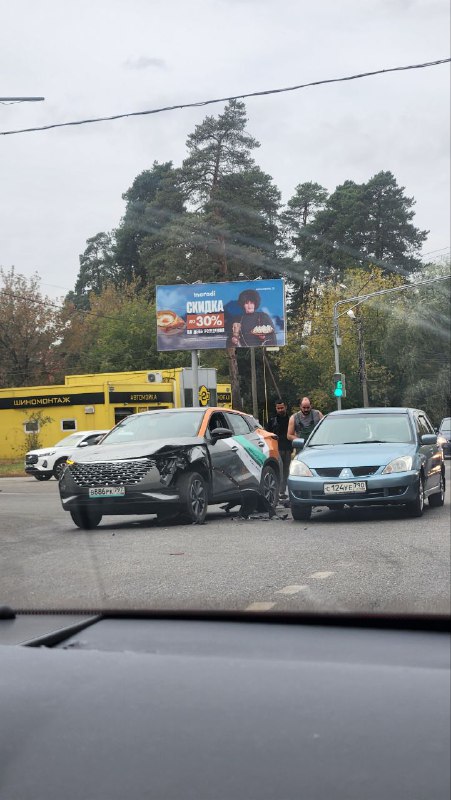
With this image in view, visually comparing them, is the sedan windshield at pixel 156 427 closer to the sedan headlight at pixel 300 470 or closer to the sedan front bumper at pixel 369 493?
the sedan headlight at pixel 300 470

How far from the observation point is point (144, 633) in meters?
1.58

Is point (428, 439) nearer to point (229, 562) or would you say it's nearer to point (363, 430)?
point (363, 430)

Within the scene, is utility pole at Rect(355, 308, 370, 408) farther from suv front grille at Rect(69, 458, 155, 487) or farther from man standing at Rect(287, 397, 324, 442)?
suv front grille at Rect(69, 458, 155, 487)

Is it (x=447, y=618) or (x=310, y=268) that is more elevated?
(x=310, y=268)

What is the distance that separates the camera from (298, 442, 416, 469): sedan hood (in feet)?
37.5

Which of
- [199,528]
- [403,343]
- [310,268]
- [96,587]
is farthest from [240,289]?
[403,343]

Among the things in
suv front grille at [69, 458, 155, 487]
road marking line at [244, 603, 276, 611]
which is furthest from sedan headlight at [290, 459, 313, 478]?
road marking line at [244, 603, 276, 611]

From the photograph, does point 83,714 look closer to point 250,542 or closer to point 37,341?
point 250,542

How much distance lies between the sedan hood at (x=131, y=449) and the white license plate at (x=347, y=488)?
5.10 ft

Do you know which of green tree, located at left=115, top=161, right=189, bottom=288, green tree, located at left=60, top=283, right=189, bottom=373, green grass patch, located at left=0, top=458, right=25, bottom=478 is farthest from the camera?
green tree, located at left=60, top=283, right=189, bottom=373

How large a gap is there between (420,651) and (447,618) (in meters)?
0.06

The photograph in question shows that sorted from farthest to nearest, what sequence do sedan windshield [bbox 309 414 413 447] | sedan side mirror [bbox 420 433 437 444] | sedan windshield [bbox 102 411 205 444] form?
1. sedan side mirror [bbox 420 433 437 444]
2. sedan windshield [bbox 309 414 413 447]
3. sedan windshield [bbox 102 411 205 444]

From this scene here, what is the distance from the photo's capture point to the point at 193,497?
1079cm

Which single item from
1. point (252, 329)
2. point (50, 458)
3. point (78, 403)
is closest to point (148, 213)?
point (50, 458)
